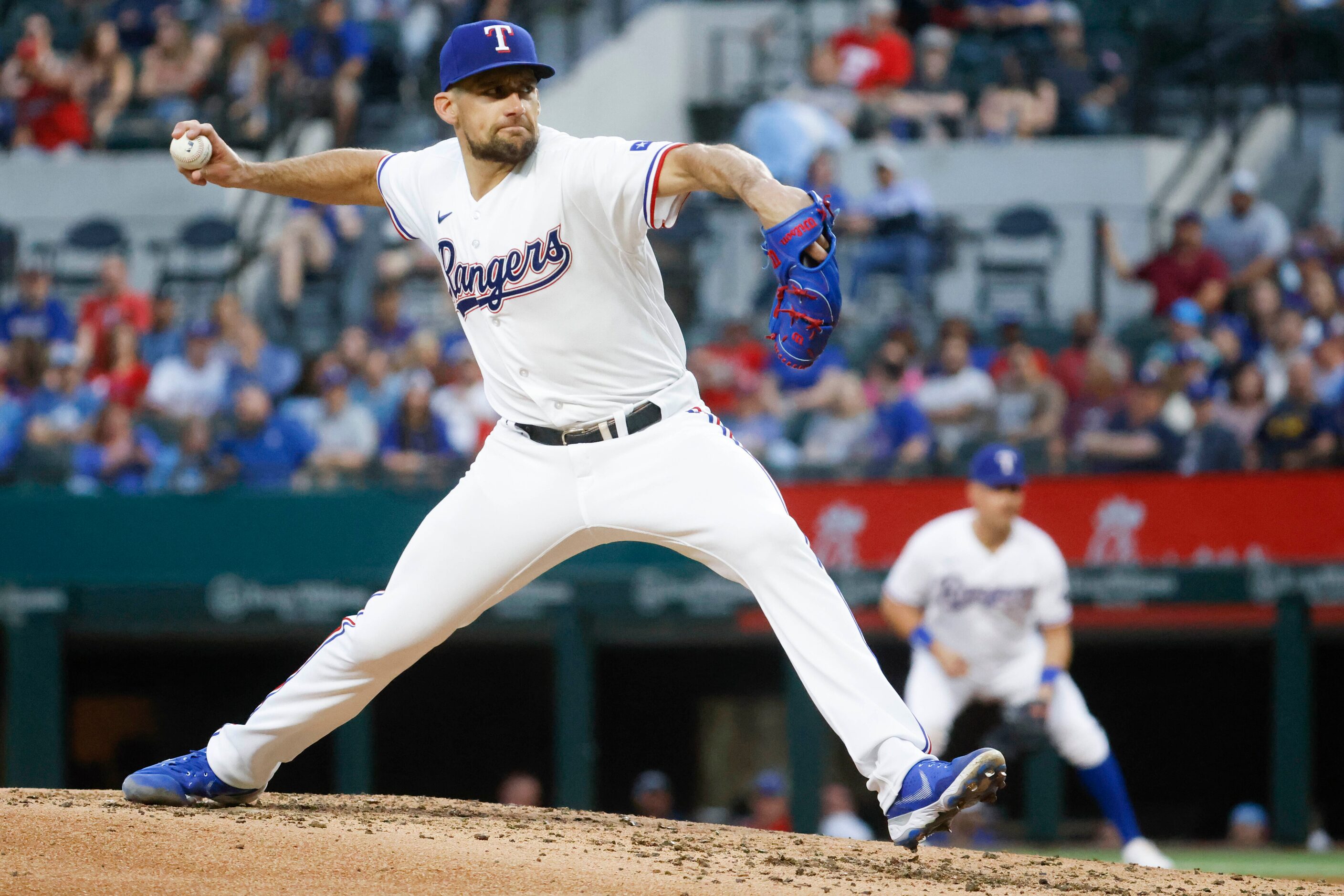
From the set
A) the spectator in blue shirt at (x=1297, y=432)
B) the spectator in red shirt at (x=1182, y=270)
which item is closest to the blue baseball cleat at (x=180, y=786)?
the spectator in blue shirt at (x=1297, y=432)

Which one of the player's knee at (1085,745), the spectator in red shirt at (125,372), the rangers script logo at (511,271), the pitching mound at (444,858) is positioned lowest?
the player's knee at (1085,745)

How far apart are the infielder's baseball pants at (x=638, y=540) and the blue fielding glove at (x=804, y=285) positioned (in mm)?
593

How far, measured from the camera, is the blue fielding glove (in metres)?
3.56

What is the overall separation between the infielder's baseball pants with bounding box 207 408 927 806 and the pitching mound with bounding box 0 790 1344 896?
1.34ft

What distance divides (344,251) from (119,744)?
3.80m

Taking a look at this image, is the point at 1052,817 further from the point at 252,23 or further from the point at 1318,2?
the point at 252,23

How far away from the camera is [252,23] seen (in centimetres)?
1405

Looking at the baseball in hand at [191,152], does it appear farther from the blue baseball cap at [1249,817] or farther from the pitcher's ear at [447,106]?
the blue baseball cap at [1249,817]

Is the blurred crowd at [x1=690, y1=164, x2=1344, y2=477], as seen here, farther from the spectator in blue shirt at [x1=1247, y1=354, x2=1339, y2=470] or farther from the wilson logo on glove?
the wilson logo on glove

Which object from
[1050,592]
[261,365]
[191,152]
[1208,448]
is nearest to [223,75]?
[261,365]

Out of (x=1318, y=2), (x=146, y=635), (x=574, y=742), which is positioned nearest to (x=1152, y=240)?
(x=1318, y=2)

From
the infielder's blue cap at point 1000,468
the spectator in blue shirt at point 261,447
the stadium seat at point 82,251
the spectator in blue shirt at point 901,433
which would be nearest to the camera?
the infielder's blue cap at point 1000,468

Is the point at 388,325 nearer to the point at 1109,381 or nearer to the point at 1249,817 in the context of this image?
the point at 1109,381

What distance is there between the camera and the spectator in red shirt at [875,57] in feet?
42.2
